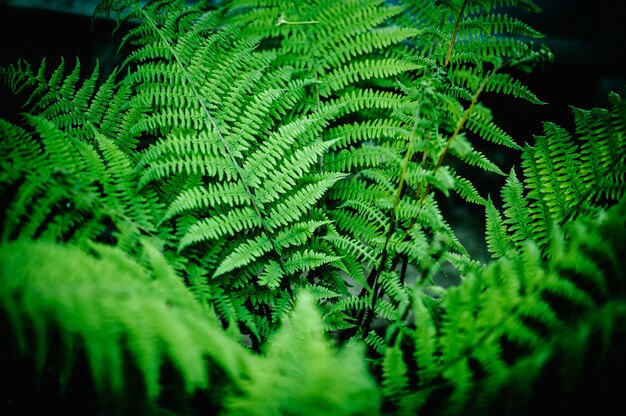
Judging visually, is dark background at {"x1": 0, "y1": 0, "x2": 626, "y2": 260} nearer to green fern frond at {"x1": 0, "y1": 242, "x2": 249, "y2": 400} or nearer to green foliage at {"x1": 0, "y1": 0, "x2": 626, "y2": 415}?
green foliage at {"x1": 0, "y1": 0, "x2": 626, "y2": 415}

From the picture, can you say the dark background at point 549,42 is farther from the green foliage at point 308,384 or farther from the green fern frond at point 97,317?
the green foliage at point 308,384

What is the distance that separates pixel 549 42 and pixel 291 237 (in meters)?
1.95

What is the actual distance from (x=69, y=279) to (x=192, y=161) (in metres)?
0.54

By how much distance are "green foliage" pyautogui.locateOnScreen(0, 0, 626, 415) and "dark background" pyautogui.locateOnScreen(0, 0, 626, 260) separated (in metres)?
0.84

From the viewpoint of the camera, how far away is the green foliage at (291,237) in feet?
2.28

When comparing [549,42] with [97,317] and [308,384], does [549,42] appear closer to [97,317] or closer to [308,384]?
[308,384]

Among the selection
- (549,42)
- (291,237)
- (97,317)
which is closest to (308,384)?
(97,317)

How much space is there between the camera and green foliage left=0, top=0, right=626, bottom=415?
69 centimetres

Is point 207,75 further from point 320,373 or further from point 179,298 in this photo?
point 320,373

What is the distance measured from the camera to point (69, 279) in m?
0.70

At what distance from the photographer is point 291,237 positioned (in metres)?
1.21

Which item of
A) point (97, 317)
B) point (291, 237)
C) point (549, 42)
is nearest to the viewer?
point (97, 317)

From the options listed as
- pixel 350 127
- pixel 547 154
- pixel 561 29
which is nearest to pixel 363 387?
pixel 350 127

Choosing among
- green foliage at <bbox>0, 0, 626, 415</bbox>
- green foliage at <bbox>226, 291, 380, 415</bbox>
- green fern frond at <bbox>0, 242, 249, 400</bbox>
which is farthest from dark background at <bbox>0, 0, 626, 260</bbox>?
green foliage at <bbox>226, 291, 380, 415</bbox>
